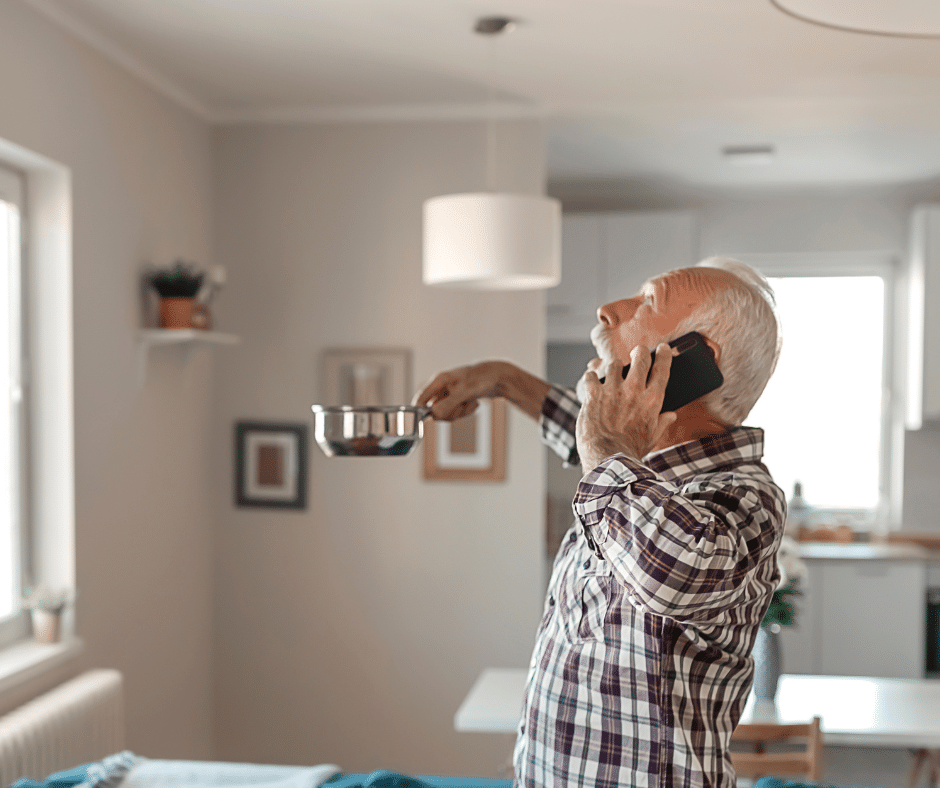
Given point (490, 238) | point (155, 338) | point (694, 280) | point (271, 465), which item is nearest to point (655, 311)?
point (694, 280)

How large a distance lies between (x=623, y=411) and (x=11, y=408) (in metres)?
2.09

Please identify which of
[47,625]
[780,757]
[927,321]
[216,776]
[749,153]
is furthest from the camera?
[927,321]

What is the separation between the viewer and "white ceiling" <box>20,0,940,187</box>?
99.9 inches

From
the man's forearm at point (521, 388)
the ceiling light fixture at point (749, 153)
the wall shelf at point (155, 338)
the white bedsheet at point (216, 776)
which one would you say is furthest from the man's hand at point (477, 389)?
the ceiling light fixture at point (749, 153)

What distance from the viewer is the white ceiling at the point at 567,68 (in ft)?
8.32

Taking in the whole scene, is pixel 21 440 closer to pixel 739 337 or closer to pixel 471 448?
pixel 471 448

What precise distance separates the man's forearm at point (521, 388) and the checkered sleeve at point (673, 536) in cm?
57

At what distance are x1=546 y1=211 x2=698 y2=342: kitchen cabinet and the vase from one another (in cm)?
218

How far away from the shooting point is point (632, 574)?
966mm

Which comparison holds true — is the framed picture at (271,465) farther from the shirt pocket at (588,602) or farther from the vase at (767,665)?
the shirt pocket at (588,602)

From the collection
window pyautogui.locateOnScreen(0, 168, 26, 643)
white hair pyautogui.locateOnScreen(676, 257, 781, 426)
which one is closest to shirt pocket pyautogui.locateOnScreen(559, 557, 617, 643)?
white hair pyautogui.locateOnScreen(676, 257, 781, 426)

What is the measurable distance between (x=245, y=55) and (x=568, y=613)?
2.29 meters

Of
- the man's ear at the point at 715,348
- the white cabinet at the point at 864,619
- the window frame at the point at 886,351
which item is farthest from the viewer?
the window frame at the point at 886,351

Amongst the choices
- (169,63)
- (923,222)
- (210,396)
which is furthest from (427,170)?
(923,222)
